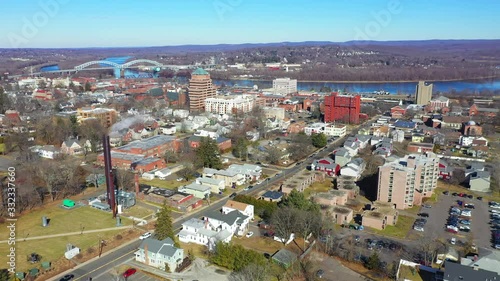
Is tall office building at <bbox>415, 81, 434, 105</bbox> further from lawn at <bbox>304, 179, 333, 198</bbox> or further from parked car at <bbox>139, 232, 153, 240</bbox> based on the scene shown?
parked car at <bbox>139, 232, 153, 240</bbox>

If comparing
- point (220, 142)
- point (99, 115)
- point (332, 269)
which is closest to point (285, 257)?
point (332, 269)

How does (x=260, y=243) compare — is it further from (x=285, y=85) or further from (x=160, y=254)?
(x=285, y=85)

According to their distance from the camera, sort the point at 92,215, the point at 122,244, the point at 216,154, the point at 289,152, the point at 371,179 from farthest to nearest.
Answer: the point at 289,152
the point at 216,154
the point at 371,179
the point at 92,215
the point at 122,244

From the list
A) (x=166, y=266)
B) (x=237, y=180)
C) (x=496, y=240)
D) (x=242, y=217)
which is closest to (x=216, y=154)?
(x=237, y=180)

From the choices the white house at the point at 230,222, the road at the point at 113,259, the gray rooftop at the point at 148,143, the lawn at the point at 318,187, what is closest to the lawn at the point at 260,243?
the white house at the point at 230,222

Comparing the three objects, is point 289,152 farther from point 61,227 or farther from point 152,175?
point 61,227

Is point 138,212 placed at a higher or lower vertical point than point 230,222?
lower

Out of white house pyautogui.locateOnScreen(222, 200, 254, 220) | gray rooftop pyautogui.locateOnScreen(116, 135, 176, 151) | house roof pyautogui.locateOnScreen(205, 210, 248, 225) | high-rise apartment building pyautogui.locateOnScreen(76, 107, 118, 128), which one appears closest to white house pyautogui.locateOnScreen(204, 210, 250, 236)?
house roof pyautogui.locateOnScreen(205, 210, 248, 225)
